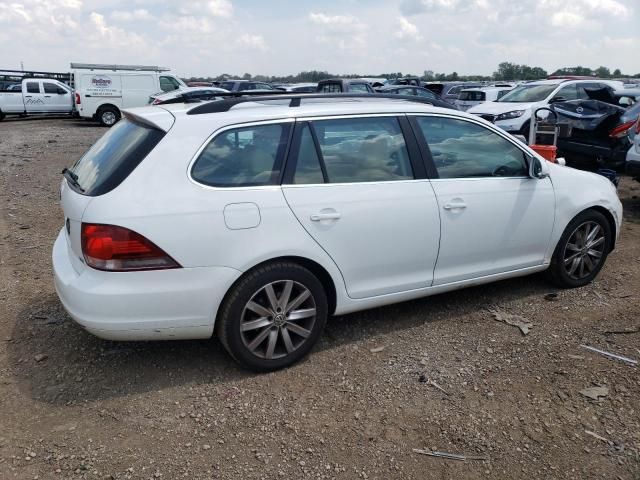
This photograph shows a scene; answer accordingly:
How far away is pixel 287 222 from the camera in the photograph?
326 cm

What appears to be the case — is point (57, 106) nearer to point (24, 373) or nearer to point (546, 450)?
point (24, 373)

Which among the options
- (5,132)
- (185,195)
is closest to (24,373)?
(185,195)

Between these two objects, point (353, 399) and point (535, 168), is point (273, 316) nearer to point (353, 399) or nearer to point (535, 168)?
point (353, 399)

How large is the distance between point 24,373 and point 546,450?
3.03 metres

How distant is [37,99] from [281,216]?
23548 millimetres

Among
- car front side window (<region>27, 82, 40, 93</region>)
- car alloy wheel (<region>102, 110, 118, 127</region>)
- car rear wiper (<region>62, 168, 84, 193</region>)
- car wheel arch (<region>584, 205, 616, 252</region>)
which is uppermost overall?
car front side window (<region>27, 82, 40, 93</region>)

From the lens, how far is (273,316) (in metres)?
3.34

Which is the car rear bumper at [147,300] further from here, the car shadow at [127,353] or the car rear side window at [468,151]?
the car rear side window at [468,151]

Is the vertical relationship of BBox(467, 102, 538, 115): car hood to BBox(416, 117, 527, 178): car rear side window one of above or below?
above

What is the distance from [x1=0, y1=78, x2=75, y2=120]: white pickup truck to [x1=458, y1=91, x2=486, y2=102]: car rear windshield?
1587cm

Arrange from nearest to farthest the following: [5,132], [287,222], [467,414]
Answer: [467,414]
[287,222]
[5,132]

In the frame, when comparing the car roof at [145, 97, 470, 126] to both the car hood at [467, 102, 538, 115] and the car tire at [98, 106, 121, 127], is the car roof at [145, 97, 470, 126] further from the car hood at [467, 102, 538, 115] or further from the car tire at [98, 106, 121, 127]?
the car tire at [98, 106, 121, 127]

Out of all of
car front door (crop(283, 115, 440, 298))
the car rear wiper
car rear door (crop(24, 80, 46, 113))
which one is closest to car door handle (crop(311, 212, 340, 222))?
car front door (crop(283, 115, 440, 298))

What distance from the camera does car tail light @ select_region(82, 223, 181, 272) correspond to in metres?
2.95
